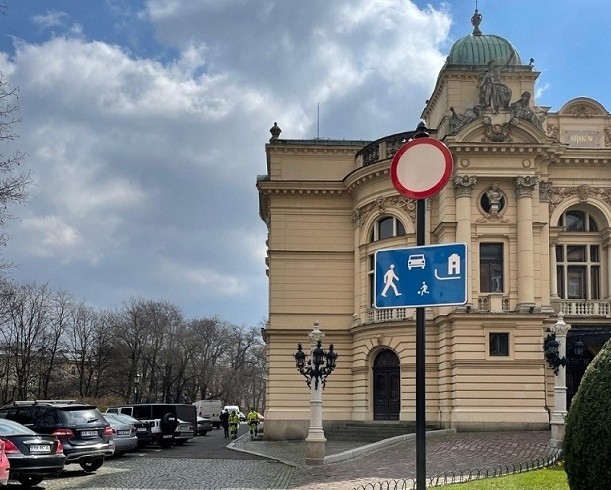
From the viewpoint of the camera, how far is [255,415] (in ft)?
142

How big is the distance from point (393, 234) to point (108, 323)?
2063 inches

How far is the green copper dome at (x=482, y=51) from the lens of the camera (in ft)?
133

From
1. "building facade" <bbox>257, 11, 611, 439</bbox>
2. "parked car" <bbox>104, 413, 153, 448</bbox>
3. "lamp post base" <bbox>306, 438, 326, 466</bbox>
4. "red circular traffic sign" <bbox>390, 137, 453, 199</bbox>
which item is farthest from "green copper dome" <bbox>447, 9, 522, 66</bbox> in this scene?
"red circular traffic sign" <bbox>390, 137, 453, 199</bbox>

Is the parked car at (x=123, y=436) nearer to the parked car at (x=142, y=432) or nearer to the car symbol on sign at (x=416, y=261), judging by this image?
the parked car at (x=142, y=432)

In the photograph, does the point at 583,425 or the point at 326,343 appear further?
the point at 326,343

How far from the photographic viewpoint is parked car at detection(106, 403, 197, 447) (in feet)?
114

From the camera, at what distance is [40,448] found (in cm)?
1797

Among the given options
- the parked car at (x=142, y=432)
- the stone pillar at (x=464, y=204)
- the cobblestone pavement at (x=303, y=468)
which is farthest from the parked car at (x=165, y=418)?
the stone pillar at (x=464, y=204)

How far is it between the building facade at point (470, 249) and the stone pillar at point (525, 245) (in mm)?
54

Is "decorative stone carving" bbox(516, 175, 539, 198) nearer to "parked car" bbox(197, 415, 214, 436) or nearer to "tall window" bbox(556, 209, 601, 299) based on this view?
"tall window" bbox(556, 209, 601, 299)

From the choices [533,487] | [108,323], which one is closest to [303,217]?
[533,487]

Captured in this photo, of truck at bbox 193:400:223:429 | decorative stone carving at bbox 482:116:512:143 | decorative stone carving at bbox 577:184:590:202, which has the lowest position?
truck at bbox 193:400:223:429

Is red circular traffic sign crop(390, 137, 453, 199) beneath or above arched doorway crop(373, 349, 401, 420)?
above

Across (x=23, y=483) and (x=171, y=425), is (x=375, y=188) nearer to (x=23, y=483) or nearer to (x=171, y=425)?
(x=171, y=425)
